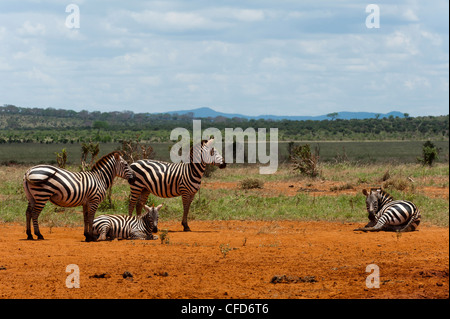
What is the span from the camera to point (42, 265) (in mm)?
9766

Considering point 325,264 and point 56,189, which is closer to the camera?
point 325,264

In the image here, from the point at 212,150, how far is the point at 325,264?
17.9ft

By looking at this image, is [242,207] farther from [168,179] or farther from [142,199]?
[142,199]

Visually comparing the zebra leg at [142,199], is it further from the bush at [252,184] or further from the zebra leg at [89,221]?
the bush at [252,184]

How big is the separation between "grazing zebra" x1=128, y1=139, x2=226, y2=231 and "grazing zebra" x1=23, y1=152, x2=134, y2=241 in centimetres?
158

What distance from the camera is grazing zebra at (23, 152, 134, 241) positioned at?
1202 cm

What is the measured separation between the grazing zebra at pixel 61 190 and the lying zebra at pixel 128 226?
23cm

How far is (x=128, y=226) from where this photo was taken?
12.5 metres

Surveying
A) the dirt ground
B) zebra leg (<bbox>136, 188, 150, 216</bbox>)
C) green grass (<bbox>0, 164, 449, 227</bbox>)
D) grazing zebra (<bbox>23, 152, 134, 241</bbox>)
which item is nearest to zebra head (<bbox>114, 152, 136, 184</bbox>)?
grazing zebra (<bbox>23, 152, 134, 241</bbox>)

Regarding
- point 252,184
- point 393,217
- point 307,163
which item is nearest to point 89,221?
point 393,217

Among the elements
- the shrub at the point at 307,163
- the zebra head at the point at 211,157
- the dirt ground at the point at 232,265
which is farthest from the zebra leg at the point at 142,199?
the shrub at the point at 307,163

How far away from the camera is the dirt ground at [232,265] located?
8.10 meters
